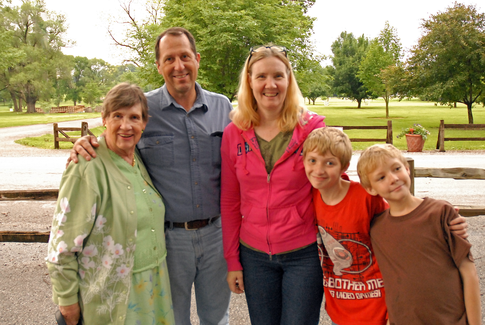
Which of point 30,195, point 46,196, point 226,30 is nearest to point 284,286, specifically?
point 46,196

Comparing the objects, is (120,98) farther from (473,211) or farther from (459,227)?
(473,211)

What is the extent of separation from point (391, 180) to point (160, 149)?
1.58 meters

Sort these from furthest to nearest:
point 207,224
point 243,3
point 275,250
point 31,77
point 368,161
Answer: point 31,77, point 243,3, point 207,224, point 275,250, point 368,161

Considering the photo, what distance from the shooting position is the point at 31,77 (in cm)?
5250

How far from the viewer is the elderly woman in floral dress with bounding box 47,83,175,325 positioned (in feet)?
6.51

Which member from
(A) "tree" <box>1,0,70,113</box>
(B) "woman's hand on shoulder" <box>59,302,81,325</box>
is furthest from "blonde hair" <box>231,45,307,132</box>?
(A) "tree" <box>1,0,70,113</box>

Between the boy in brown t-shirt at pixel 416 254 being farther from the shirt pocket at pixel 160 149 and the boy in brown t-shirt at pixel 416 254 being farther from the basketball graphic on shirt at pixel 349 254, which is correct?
the shirt pocket at pixel 160 149

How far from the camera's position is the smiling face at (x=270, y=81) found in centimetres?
222

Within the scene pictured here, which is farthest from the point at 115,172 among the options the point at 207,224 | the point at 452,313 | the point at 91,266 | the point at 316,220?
the point at 452,313

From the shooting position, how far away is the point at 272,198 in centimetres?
223

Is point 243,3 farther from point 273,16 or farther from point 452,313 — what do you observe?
point 452,313

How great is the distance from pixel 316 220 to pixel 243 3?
Answer: 18.6 m

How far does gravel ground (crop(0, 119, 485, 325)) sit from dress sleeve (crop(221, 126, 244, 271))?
1.48 meters

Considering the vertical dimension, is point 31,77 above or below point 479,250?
above
